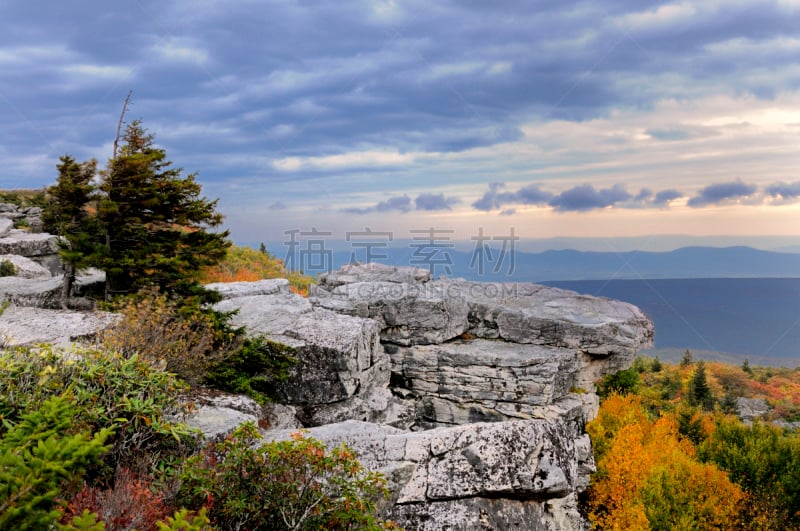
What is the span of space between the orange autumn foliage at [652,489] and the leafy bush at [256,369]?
16108mm

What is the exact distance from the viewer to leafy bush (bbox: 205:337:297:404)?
13.0 meters

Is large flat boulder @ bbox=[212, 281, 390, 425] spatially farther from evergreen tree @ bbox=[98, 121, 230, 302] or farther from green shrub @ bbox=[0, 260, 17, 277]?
green shrub @ bbox=[0, 260, 17, 277]

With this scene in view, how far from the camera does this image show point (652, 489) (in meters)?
23.4

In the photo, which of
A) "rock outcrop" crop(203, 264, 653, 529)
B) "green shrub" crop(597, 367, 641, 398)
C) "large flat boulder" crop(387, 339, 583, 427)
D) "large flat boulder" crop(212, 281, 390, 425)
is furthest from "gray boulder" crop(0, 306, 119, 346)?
"green shrub" crop(597, 367, 641, 398)

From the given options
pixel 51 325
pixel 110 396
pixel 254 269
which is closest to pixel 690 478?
pixel 110 396

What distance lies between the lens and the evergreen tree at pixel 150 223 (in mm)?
14945

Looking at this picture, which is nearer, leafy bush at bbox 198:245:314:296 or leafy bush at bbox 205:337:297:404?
leafy bush at bbox 205:337:297:404

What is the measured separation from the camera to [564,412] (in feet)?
72.4

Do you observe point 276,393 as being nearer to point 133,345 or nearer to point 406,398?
point 133,345

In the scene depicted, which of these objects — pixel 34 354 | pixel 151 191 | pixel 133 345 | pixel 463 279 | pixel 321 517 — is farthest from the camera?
pixel 463 279

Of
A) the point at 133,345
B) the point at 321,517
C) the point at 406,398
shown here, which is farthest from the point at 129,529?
the point at 406,398

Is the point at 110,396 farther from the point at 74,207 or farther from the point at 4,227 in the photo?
the point at 4,227

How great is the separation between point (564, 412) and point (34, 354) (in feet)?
63.4

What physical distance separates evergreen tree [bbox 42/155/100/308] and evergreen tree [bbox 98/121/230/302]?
50 centimetres
